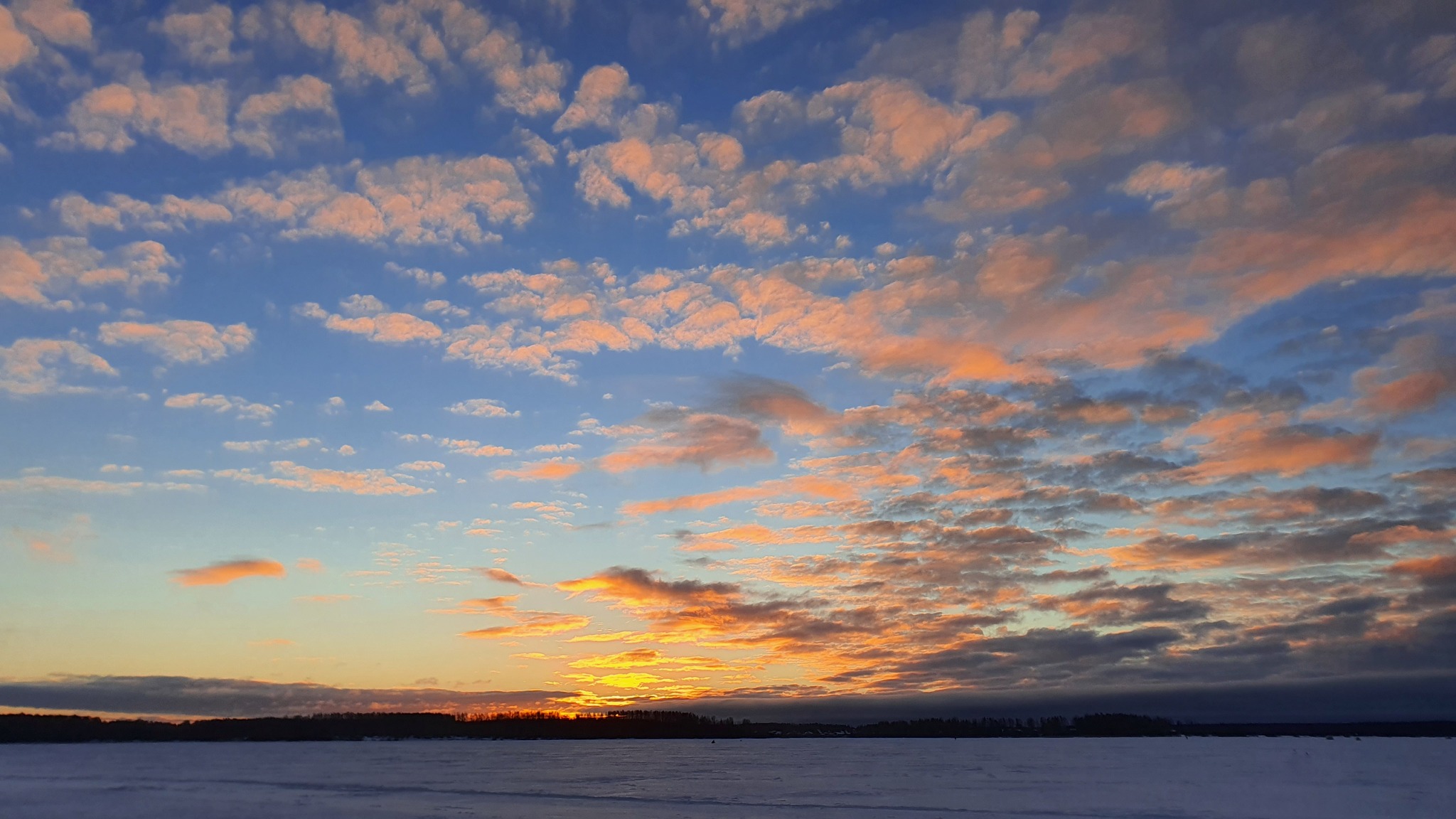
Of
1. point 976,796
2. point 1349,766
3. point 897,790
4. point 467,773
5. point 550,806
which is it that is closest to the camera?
point 550,806

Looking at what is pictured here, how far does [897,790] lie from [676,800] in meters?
18.6

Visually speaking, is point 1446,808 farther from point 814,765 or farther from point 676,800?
point 814,765

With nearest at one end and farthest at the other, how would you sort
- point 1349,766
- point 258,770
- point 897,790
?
point 897,790 < point 258,770 < point 1349,766

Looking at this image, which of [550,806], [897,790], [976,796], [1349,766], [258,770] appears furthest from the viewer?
[1349,766]

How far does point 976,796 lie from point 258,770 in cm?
8978

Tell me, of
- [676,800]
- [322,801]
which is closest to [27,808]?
[322,801]

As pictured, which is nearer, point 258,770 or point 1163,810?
point 1163,810

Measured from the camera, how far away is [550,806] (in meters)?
55.3

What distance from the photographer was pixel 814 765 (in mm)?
122562

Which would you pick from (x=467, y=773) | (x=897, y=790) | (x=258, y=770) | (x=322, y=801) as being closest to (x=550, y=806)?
(x=322, y=801)

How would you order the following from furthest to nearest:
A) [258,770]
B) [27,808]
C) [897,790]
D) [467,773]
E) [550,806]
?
[258,770] < [467,773] < [897,790] < [550,806] < [27,808]

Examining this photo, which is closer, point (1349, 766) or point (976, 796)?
point (976, 796)

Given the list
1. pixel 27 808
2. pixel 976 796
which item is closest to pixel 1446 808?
pixel 976 796

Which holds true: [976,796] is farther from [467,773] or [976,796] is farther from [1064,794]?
[467,773]
